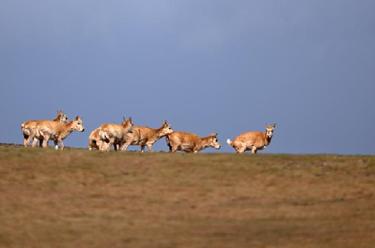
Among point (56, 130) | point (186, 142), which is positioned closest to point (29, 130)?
point (56, 130)

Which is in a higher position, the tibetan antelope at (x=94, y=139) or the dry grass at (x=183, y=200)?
the tibetan antelope at (x=94, y=139)

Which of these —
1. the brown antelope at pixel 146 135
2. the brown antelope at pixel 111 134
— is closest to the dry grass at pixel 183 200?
the brown antelope at pixel 111 134

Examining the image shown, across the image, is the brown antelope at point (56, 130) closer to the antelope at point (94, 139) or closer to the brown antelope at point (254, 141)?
the antelope at point (94, 139)

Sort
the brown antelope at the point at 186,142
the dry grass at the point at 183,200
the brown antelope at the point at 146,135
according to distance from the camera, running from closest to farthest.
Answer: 1. the dry grass at the point at 183,200
2. the brown antelope at the point at 146,135
3. the brown antelope at the point at 186,142

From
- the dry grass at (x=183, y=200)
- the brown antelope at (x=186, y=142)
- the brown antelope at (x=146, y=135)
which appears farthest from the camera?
the brown antelope at (x=186, y=142)

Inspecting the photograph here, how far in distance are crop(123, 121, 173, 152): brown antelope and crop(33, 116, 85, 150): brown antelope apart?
3074 mm

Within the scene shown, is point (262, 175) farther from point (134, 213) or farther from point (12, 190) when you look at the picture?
point (12, 190)

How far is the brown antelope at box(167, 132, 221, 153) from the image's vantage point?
53.4 meters

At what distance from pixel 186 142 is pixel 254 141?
149 inches

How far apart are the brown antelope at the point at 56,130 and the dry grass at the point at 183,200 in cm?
582

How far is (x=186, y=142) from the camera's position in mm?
54031

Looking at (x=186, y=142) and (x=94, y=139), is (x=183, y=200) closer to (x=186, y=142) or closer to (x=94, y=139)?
(x=94, y=139)

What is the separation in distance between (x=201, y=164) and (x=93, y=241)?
35.8 ft

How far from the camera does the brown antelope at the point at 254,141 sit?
54094 mm
